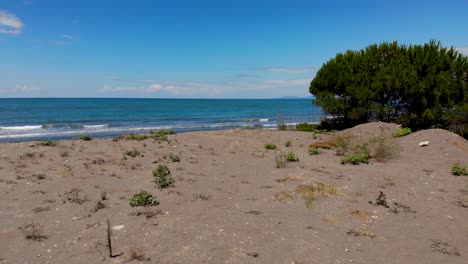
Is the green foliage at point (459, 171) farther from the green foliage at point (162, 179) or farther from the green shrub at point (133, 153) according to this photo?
the green shrub at point (133, 153)

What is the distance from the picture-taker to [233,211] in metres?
7.01

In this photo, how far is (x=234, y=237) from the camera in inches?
226

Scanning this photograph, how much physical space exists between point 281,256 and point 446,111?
17539 mm

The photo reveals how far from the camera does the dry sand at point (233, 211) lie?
5320mm

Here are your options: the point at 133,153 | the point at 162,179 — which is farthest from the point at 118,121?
the point at 162,179

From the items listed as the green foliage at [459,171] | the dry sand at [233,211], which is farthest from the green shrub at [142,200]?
the green foliage at [459,171]

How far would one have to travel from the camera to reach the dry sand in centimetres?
532

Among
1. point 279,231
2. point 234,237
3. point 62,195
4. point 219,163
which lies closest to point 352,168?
point 219,163

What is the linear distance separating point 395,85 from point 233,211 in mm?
15874

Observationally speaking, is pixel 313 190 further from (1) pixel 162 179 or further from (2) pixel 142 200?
(2) pixel 142 200

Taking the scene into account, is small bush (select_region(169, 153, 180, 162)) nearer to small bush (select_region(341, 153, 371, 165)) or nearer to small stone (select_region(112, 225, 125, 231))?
small bush (select_region(341, 153, 371, 165))

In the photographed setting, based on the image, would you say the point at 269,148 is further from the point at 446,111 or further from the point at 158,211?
the point at 446,111

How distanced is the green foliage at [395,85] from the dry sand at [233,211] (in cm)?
735

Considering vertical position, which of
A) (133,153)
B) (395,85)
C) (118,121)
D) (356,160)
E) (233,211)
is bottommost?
(118,121)
